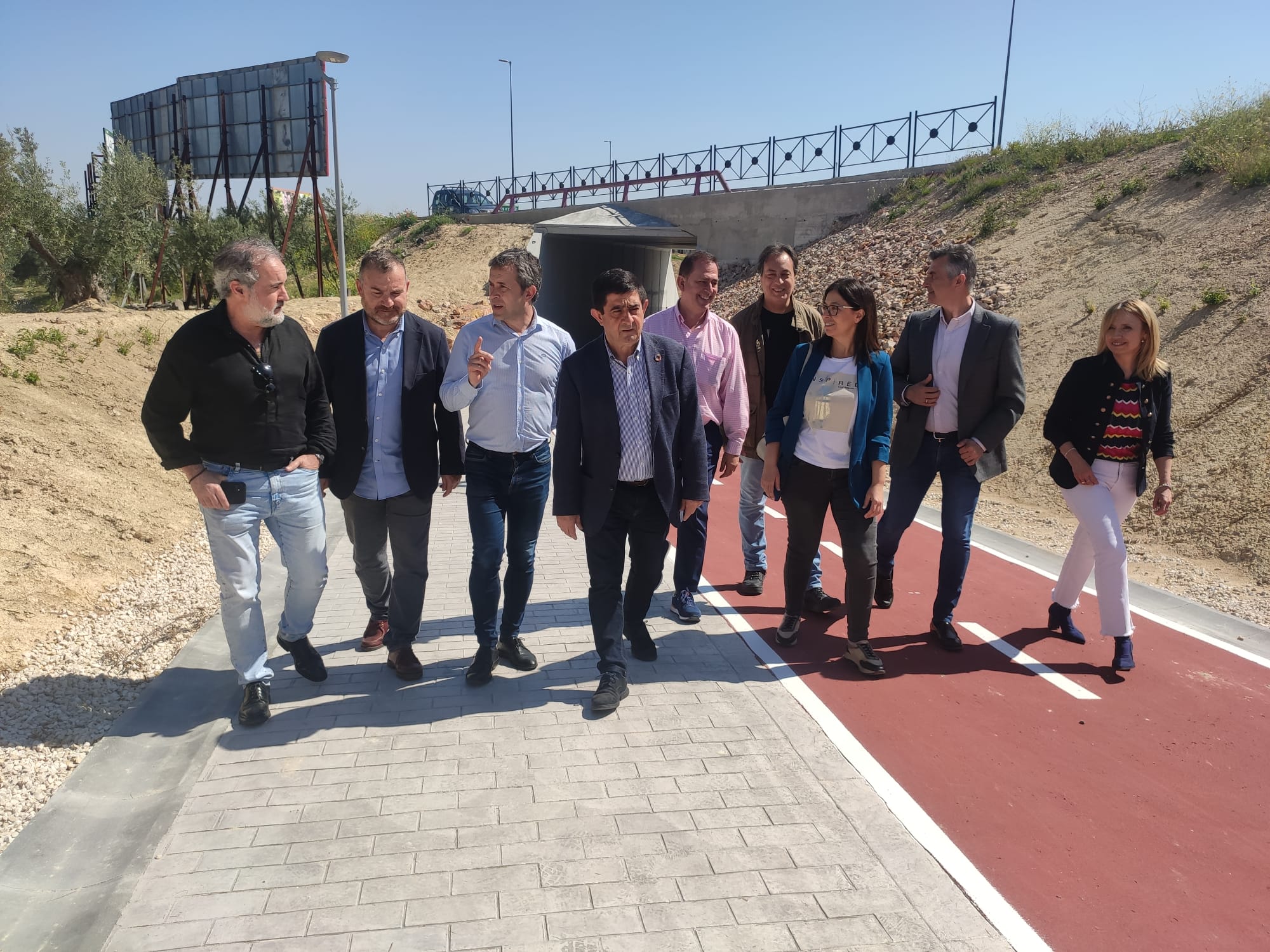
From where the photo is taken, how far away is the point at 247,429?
375 cm

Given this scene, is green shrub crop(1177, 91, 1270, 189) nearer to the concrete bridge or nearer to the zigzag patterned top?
the concrete bridge

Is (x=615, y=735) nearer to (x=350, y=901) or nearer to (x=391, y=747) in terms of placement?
(x=391, y=747)

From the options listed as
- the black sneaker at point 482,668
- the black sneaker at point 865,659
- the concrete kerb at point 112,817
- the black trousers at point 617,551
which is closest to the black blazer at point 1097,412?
the black sneaker at point 865,659

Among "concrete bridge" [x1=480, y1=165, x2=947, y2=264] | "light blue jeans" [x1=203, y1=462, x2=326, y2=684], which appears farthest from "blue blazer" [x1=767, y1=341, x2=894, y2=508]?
"concrete bridge" [x1=480, y1=165, x2=947, y2=264]

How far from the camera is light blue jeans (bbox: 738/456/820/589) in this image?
18.7 feet

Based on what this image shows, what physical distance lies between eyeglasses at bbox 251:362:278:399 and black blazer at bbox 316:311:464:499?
0.41 m

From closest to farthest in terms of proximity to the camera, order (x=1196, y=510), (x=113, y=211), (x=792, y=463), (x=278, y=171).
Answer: (x=792, y=463) → (x=1196, y=510) → (x=113, y=211) → (x=278, y=171)

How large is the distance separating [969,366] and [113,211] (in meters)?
24.3

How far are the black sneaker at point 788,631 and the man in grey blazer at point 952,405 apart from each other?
2.80ft

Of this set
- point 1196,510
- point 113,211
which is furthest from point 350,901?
point 113,211

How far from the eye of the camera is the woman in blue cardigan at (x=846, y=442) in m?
4.38

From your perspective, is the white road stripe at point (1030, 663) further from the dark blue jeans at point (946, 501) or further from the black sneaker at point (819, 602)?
the black sneaker at point (819, 602)

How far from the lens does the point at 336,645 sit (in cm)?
482

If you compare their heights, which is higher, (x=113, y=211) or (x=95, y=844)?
(x=113, y=211)
